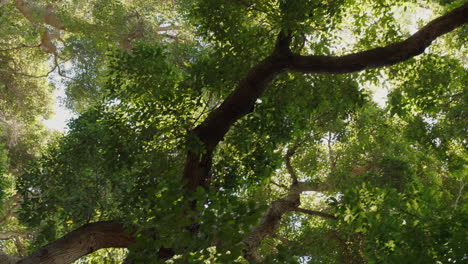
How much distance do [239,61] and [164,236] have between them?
4407mm

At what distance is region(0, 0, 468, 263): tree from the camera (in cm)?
432

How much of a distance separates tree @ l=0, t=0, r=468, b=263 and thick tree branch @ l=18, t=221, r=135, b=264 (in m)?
0.02

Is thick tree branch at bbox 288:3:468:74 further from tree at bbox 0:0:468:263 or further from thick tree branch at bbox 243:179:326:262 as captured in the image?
thick tree branch at bbox 243:179:326:262

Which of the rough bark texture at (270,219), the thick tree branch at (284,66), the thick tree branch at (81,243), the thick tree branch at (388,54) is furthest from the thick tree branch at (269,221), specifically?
the thick tree branch at (388,54)

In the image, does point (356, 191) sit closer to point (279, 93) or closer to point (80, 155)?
point (279, 93)

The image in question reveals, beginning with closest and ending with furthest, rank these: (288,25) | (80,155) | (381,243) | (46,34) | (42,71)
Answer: (381,243)
(288,25)
(80,155)
(46,34)
(42,71)

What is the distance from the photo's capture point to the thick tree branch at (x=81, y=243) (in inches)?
263

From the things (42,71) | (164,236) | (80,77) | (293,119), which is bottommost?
(164,236)

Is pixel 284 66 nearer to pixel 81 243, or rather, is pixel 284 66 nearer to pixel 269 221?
pixel 81 243

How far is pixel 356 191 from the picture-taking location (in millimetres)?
6133

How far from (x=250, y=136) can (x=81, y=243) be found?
337cm

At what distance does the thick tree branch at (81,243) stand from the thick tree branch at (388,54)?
3880mm

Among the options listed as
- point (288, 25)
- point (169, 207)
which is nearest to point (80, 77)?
point (288, 25)

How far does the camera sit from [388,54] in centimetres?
604
